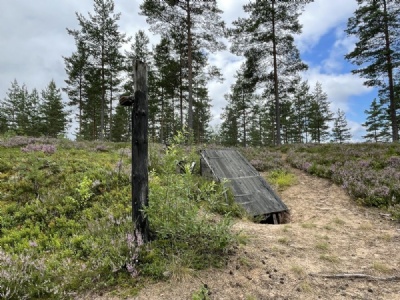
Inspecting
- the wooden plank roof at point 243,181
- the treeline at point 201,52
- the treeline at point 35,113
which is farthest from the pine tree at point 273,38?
the treeline at point 35,113

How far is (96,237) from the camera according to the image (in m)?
4.06

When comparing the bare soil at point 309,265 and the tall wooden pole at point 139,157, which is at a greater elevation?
the tall wooden pole at point 139,157

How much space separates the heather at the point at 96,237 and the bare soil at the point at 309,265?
12.2 inches

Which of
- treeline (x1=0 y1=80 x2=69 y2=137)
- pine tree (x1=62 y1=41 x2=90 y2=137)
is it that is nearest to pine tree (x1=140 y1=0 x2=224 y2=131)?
pine tree (x1=62 y1=41 x2=90 y2=137)

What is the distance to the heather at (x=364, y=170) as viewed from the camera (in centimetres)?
683

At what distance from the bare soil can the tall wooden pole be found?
1001 mm

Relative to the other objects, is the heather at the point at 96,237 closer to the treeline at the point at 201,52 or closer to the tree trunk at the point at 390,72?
the treeline at the point at 201,52

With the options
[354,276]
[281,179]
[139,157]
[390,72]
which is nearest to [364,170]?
[281,179]

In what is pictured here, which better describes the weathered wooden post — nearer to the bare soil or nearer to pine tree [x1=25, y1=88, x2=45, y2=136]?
the bare soil

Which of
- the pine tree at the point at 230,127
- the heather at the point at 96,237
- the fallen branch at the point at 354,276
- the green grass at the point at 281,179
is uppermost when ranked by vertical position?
the pine tree at the point at 230,127

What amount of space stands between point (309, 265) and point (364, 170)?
687 cm

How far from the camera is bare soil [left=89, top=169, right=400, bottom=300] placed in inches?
121

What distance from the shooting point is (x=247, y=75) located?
68.0 feet

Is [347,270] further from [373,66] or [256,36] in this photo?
[373,66]
